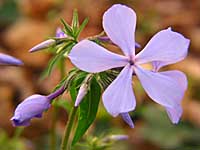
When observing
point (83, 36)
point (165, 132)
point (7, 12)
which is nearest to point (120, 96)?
point (165, 132)

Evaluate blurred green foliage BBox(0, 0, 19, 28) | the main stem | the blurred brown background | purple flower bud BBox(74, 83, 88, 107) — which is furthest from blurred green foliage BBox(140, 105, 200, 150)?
purple flower bud BBox(74, 83, 88, 107)

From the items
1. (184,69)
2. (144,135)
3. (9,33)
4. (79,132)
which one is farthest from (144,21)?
(79,132)

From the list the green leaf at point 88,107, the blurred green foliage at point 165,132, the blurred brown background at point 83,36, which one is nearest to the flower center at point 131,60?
the green leaf at point 88,107

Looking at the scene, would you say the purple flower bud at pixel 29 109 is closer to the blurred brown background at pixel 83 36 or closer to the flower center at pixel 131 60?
the flower center at pixel 131 60

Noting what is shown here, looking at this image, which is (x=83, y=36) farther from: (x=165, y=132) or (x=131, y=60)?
(x=131, y=60)

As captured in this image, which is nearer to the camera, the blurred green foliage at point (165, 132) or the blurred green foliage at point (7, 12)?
the blurred green foliage at point (165, 132)

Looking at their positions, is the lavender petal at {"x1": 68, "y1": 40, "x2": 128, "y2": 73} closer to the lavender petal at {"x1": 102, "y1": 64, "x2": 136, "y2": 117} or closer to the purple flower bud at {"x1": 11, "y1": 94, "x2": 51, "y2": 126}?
the lavender petal at {"x1": 102, "y1": 64, "x2": 136, "y2": 117}
